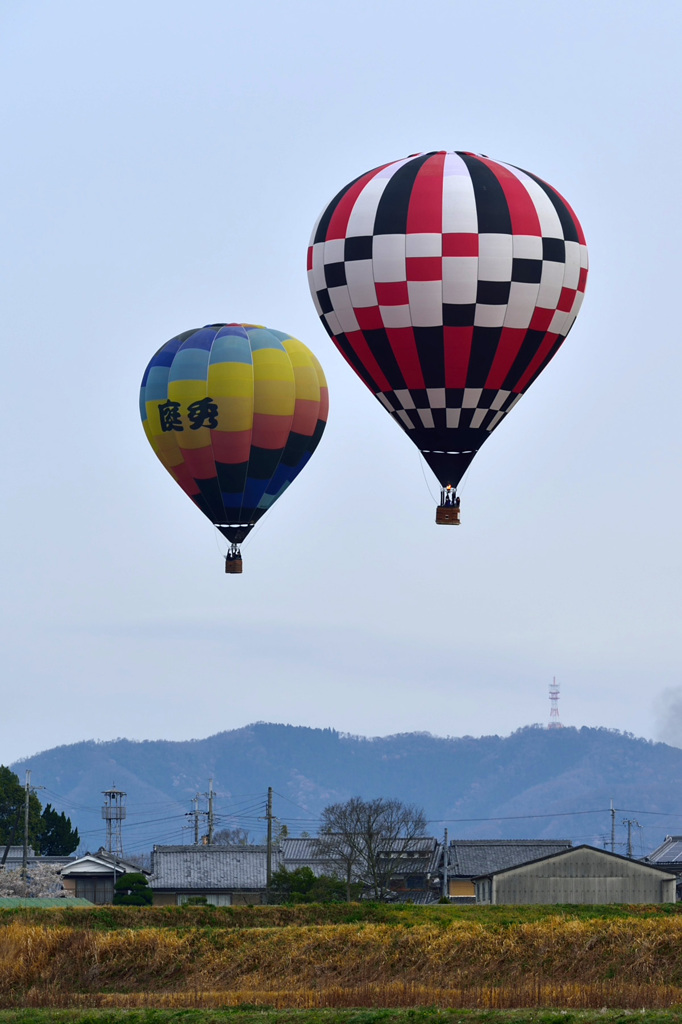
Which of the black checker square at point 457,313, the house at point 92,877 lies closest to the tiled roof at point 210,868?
the house at point 92,877

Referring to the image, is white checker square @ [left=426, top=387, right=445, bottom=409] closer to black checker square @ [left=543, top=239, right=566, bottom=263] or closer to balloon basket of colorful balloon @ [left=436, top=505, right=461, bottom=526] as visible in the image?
balloon basket of colorful balloon @ [left=436, top=505, right=461, bottom=526]

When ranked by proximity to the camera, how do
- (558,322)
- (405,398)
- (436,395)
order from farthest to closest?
(558,322) → (405,398) → (436,395)

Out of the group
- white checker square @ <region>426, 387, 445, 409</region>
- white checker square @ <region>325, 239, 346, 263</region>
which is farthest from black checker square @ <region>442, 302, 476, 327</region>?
white checker square @ <region>325, 239, 346, 263</region>

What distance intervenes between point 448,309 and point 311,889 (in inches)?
1483

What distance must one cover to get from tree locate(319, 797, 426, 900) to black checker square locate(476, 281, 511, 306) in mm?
35050

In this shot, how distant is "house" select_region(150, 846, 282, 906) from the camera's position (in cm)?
8300

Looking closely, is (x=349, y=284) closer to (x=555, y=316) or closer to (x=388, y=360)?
(x=388, y=360)

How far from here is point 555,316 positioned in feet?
139

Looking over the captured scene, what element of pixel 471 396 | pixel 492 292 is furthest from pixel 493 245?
pixel 471 396

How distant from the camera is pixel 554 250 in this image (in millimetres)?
41594

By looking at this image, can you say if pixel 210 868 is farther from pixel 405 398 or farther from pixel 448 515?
pixel 405 398

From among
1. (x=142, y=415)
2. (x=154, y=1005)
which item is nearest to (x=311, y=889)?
(x=142, y=415)

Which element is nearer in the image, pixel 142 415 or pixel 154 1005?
pixel 154 1005

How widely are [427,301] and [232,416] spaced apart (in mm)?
12056
